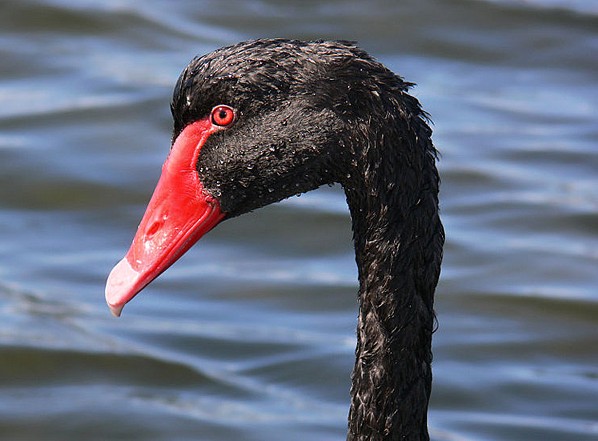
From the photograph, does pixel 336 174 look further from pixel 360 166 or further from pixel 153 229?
pixel 153 229

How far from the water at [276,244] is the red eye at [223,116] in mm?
2317

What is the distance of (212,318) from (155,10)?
4.65 metres

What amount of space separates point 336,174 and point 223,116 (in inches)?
15.7

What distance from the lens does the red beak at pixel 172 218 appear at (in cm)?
487

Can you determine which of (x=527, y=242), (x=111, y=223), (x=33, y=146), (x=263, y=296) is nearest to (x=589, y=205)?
(x=527, y=242)

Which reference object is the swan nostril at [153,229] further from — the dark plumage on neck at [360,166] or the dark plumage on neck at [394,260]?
the dark plumage on neck at [394,260]

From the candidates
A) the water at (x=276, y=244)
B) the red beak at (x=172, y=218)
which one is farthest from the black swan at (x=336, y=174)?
the water at (x=276, y=244)

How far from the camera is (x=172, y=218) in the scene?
492 cm

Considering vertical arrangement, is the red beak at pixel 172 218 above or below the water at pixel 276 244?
below

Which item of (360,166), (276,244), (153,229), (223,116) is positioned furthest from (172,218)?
(276,244)

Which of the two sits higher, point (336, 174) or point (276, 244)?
point (276, 244)

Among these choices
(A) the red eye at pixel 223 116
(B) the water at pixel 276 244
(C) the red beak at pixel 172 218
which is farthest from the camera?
(B) the water at pixel 276 244

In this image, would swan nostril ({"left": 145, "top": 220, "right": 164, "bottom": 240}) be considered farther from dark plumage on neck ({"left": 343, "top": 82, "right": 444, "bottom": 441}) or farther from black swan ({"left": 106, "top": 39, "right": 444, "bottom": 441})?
dark plumage on neck ({"left": 343, "top": 82, "right": 444, "bottom": 441})

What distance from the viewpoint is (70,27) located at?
11305 mm
